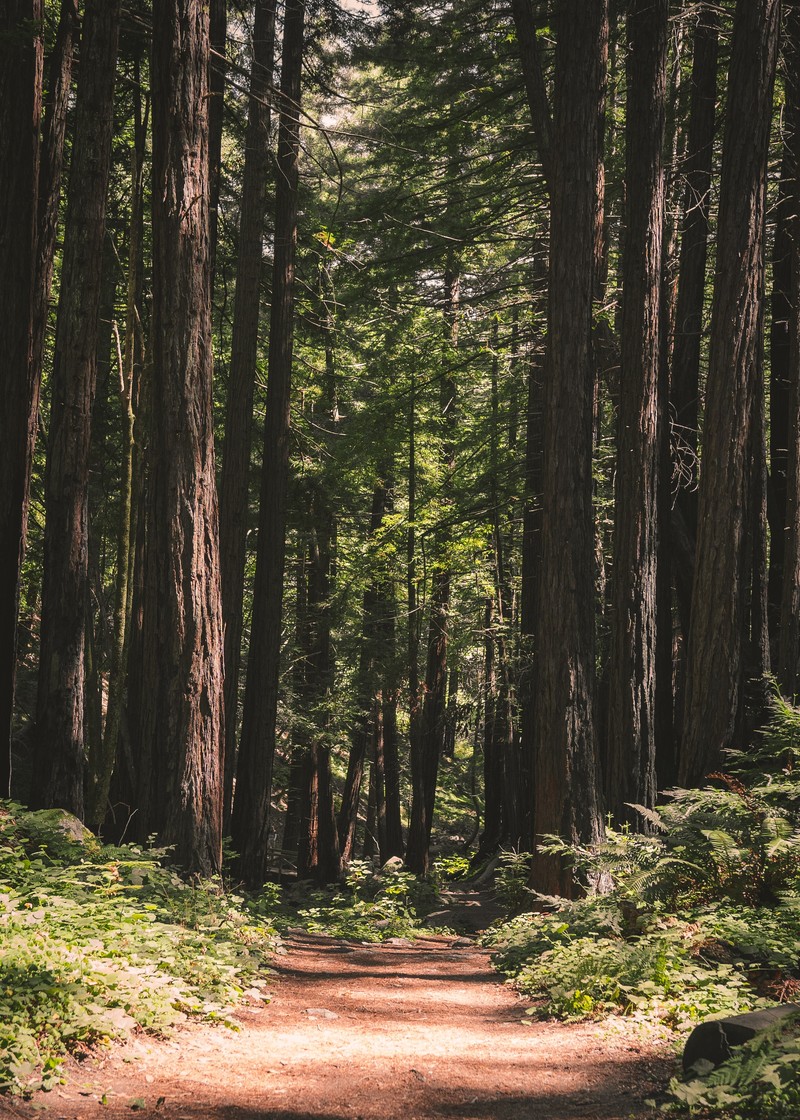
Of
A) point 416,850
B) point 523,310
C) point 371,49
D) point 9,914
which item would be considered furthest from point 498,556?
point 9,914

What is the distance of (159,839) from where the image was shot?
24.0 ft

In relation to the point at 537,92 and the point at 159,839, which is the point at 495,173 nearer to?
the point at 537,92

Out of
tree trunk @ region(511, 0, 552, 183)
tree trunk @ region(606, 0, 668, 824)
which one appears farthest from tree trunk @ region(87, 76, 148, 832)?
tree trunk @ region(606, 0, 668, 824)

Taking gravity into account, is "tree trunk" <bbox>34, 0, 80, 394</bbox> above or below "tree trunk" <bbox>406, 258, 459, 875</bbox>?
above

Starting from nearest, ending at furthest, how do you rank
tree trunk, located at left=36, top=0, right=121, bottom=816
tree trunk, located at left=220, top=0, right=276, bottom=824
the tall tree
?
1. the tall tree
2. tree trunk, located at left=36, top=0, right=121, bottom=816
3. tree trunk, located at left=220, top=0, right=276, bottom=824

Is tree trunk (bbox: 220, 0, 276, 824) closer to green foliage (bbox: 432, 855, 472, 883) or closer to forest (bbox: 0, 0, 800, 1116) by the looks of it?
forest (bbox: 0, 0, 800, 1116)

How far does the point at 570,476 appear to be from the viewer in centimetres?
884

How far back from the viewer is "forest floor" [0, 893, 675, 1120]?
365cm

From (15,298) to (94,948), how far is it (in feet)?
20.0

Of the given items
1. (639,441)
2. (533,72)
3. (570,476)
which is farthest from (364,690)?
(533,72)

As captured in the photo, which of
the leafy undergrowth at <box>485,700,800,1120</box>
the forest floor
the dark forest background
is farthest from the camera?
the dark forest background

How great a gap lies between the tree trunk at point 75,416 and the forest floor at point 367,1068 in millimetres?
3504

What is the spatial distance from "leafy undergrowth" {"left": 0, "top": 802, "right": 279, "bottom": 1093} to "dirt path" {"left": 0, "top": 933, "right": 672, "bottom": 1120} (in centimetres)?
16

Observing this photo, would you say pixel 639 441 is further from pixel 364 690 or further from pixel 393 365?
pixel 364 690
